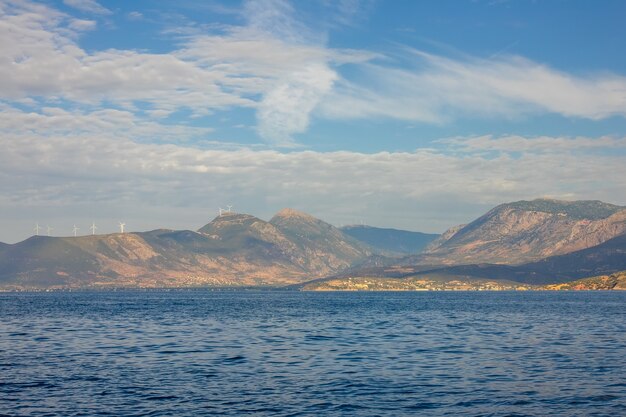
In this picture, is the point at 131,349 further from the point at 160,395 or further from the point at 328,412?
the point at 328,412

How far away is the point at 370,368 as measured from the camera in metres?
74.2

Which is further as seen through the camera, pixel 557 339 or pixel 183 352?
pixel 557 339

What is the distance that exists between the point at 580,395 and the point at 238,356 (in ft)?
139

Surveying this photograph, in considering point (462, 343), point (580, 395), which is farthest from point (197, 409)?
point (462, 343)

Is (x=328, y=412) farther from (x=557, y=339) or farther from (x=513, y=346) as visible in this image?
(x=557, y=339)

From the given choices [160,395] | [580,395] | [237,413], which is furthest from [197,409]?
[580,395]

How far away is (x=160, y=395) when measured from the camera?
58594 mm

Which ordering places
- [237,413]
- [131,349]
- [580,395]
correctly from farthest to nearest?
1. [131,349]
2. [580,395]
3. [237,413]

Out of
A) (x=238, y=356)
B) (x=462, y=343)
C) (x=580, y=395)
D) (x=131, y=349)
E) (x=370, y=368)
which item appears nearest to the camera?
(x=580, y=395)

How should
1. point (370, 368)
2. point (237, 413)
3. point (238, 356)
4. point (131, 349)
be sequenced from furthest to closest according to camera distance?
1. point (131, 349)
2. point (238, 356)
3. point (370, 368)
4. point (237, 413)

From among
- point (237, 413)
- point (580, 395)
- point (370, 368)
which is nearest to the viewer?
point (237, 413)

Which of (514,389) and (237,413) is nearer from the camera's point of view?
(237,413)

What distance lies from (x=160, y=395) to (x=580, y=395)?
36.0m

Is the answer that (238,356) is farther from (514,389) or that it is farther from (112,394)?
(514,389)
